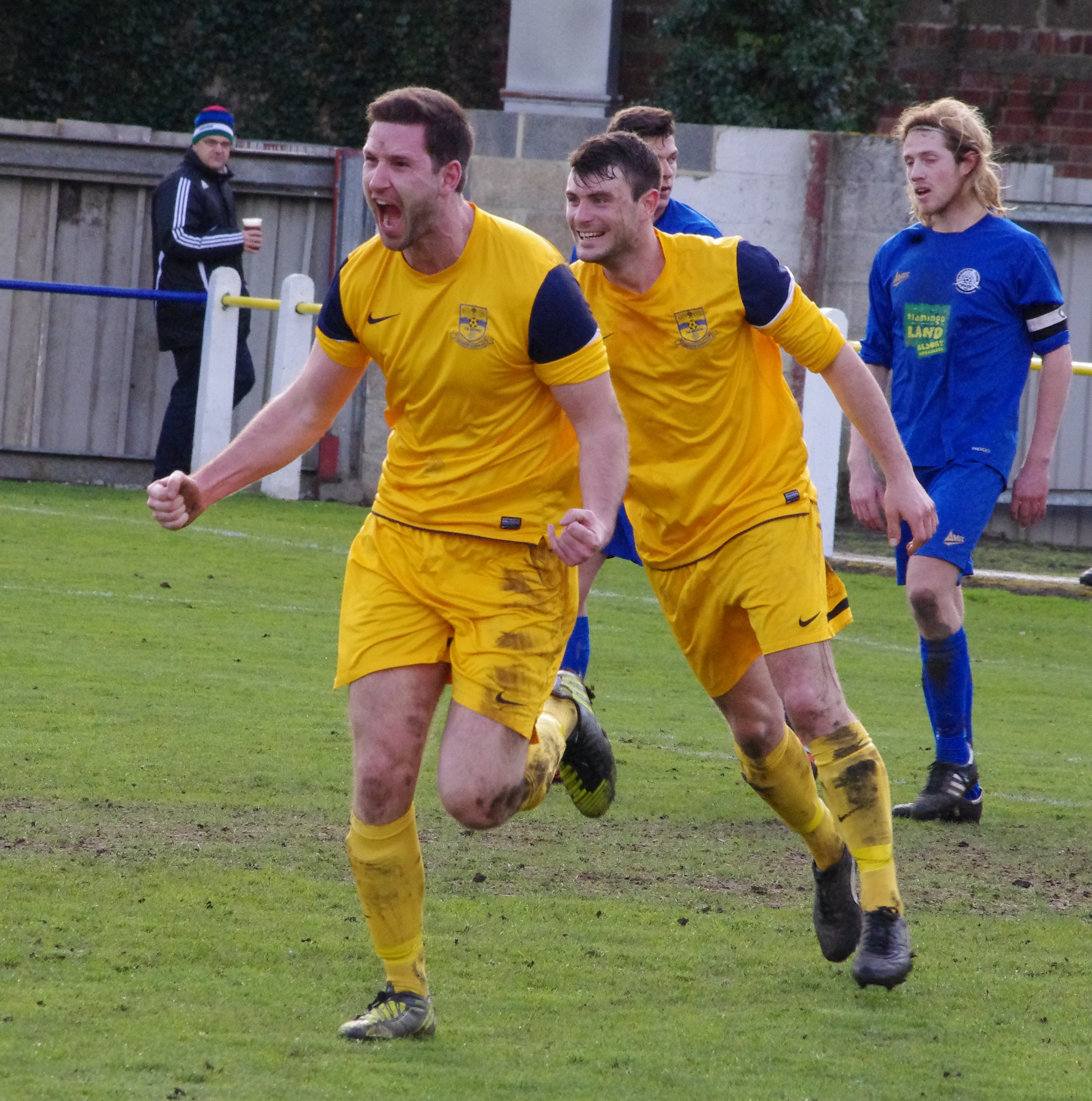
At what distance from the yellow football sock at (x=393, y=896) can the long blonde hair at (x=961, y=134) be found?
3193mm

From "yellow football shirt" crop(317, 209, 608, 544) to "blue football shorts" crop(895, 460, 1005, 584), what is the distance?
7.18 feet

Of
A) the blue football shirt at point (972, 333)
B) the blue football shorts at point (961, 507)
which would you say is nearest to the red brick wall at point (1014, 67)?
the blue football shirt at point (972, 333)

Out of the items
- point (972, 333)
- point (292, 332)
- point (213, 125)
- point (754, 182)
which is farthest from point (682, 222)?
point (754, 182)

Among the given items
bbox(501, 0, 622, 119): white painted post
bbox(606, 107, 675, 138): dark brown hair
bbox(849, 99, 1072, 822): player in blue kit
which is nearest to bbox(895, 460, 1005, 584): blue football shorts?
bbox(849, 99, 1072, 822): player in blue kit

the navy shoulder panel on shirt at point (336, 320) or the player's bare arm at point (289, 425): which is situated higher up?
the navy shoulder panel on shirt at point (336, 320)

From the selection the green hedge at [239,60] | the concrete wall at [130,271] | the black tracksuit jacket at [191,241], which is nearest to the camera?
the black tracksuit jacket at [191,241]

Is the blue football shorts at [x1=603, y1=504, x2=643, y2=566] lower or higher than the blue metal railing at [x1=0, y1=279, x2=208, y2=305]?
lower

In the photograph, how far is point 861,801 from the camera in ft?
14.9

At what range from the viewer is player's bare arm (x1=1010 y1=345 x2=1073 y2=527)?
249 inches

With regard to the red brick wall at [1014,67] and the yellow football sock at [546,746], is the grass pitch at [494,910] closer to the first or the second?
the yellow football sock at [546,746]

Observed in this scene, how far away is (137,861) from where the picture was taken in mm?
5164

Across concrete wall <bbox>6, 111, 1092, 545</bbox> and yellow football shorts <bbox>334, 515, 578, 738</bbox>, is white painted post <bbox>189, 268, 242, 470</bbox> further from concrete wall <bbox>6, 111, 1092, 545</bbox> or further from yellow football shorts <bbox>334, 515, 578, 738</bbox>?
yellow football shorts <bbox>334, 515, 578, 738</bbox>

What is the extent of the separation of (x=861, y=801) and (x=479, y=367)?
1436 mm

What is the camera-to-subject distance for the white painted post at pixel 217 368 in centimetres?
1326
